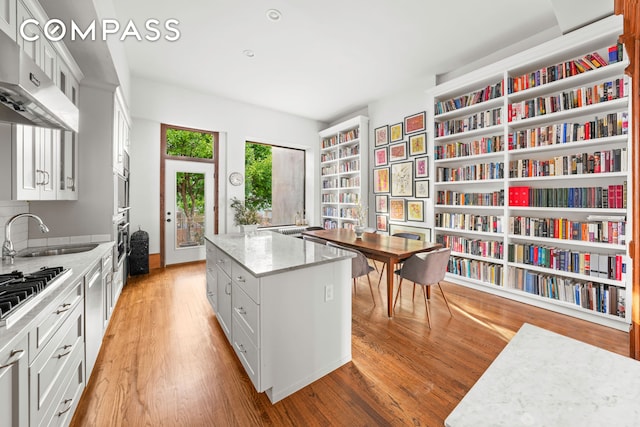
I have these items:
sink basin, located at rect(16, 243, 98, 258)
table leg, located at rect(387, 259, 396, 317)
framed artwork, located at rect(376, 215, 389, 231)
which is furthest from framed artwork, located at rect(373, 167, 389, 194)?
sink basin, located at rect(16, 243, 98, 258)

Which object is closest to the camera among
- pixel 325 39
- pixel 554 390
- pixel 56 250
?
pixel 554 390

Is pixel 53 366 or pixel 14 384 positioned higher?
pixel 14 384

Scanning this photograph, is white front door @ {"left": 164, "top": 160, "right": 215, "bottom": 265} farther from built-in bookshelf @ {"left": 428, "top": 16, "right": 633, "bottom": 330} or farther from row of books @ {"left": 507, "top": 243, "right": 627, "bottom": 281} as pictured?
row of books @ {"left": 507, "top": 243, "right": 627, "bottom": 281}

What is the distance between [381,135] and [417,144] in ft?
3.05

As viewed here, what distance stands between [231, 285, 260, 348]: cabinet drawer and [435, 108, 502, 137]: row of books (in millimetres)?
3767

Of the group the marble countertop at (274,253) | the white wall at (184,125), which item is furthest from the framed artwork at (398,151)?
the marble countertop at (274,253)

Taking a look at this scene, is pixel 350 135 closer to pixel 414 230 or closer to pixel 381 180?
pixel 381 180

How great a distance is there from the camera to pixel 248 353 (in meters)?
1.79

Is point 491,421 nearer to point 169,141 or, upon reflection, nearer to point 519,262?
point 519,262

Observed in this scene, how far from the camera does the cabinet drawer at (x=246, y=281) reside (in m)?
1.62

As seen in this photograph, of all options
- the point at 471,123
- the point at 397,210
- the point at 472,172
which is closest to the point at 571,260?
the point at 472,172

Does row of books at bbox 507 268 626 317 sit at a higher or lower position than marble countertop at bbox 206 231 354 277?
lower

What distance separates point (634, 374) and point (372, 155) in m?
5.24

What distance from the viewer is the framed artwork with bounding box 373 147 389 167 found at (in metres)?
5.25
